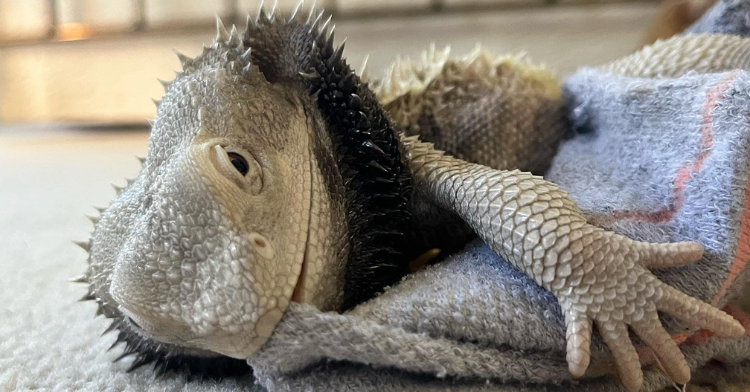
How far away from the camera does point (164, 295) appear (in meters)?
0.54

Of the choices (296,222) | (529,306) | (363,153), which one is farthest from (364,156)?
(529,306)

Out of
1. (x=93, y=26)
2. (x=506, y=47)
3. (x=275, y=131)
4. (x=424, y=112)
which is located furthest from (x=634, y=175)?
(x=93, y=26)

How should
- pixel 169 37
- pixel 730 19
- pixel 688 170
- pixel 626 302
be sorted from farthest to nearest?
pixel 169 37 < pixel 730 19 < pixel 688 170 < pixel 626 302

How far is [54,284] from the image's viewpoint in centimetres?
109

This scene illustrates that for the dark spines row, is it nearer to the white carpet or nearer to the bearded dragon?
the bearded dragon

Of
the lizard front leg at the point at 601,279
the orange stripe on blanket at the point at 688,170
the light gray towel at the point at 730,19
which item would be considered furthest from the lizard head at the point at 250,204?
the light gray towel at the point at 730,19

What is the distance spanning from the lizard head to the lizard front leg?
0.17m

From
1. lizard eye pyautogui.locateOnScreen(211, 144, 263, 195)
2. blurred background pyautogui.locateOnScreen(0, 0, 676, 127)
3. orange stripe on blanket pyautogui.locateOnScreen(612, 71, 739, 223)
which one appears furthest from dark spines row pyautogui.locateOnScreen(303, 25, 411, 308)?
blurred background pyautogui.locateOnScreen(0, 0, 676, 127)

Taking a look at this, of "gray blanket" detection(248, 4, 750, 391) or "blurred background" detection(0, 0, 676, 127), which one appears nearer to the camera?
"gray blanket" detection(248, 4, 750, 391)

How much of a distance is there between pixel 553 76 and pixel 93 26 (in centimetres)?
251

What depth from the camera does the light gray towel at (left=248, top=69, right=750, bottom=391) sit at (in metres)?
0.54

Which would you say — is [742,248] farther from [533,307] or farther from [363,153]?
[363,153]

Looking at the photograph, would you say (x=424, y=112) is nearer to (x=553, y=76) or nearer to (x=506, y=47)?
(x=553, y=76)

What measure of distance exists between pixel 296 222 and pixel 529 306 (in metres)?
0.25
